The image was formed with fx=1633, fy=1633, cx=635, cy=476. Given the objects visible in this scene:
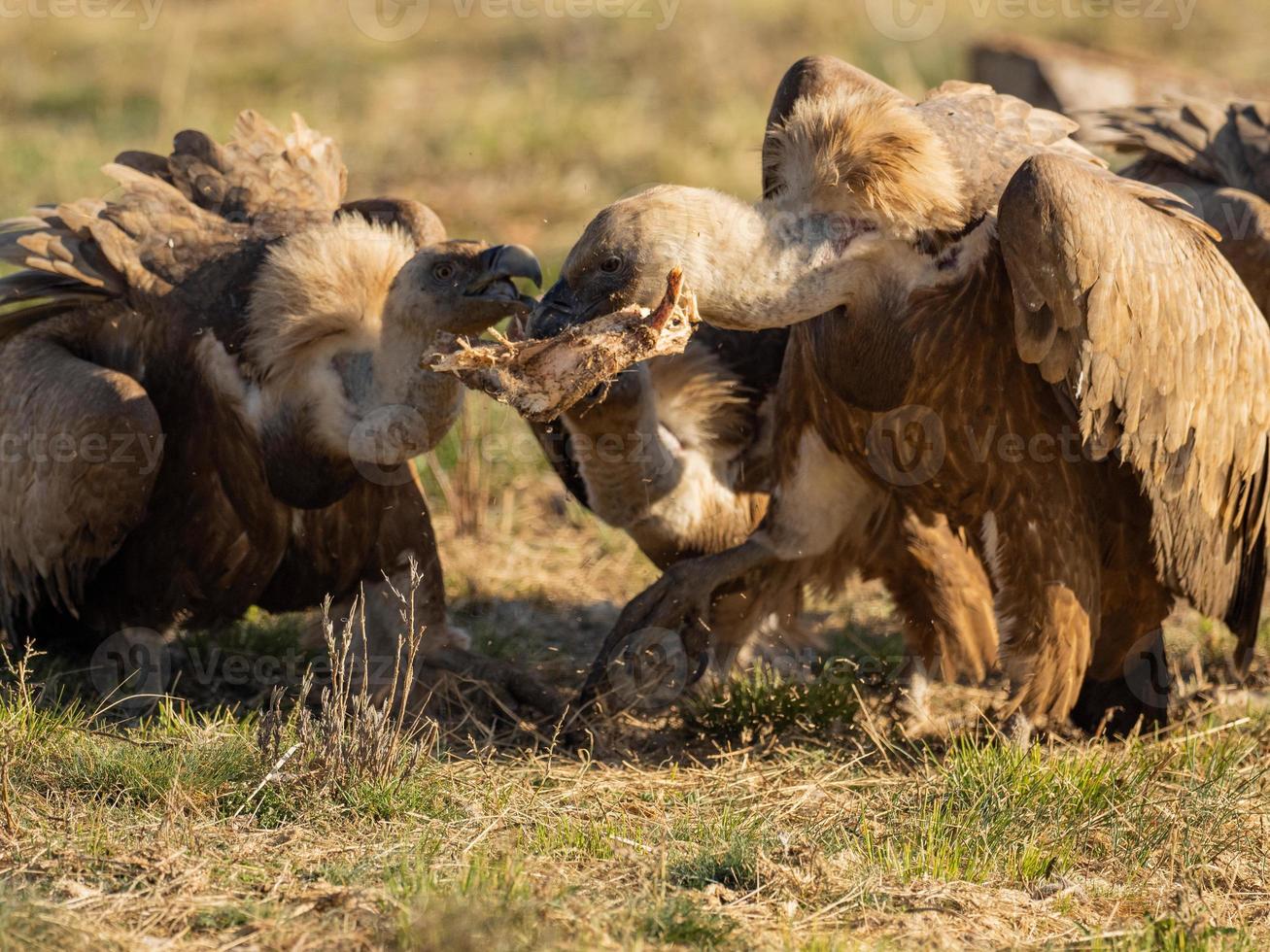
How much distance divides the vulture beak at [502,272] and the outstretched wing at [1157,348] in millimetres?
1331

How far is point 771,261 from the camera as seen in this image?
4.28 m

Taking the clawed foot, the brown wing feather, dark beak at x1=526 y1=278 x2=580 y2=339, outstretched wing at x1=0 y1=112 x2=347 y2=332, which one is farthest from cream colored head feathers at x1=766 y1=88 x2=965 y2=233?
the brown wing feather

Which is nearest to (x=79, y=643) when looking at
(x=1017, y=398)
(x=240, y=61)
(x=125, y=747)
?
(x=125, y=747)

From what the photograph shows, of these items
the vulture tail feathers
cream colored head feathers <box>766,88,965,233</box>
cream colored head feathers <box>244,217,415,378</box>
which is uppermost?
cream colored head feathers <box>766,88,965,233</box>

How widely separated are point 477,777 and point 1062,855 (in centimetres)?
162

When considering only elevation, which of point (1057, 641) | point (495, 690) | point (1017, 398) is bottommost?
point (495, 690)

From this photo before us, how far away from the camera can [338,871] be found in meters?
3.69

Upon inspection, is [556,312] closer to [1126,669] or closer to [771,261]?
[771,261]

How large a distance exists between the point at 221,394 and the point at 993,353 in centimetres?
236

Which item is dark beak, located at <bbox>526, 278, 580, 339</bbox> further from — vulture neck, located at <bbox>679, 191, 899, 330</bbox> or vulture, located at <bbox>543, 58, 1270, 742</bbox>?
vulture neck, located at <bbox>679, 191, 899, 330</bbox>

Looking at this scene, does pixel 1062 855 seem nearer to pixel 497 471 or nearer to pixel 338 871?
pixel 338 871

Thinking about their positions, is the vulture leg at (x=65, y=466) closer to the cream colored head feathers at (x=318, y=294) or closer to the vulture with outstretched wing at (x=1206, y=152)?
the cream colored head feathers at (x=318, y=294)

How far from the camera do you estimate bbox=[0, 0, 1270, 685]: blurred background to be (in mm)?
7527

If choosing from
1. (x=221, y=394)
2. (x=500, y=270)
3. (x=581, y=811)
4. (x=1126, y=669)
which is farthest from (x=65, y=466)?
(x=1126, y=669)
